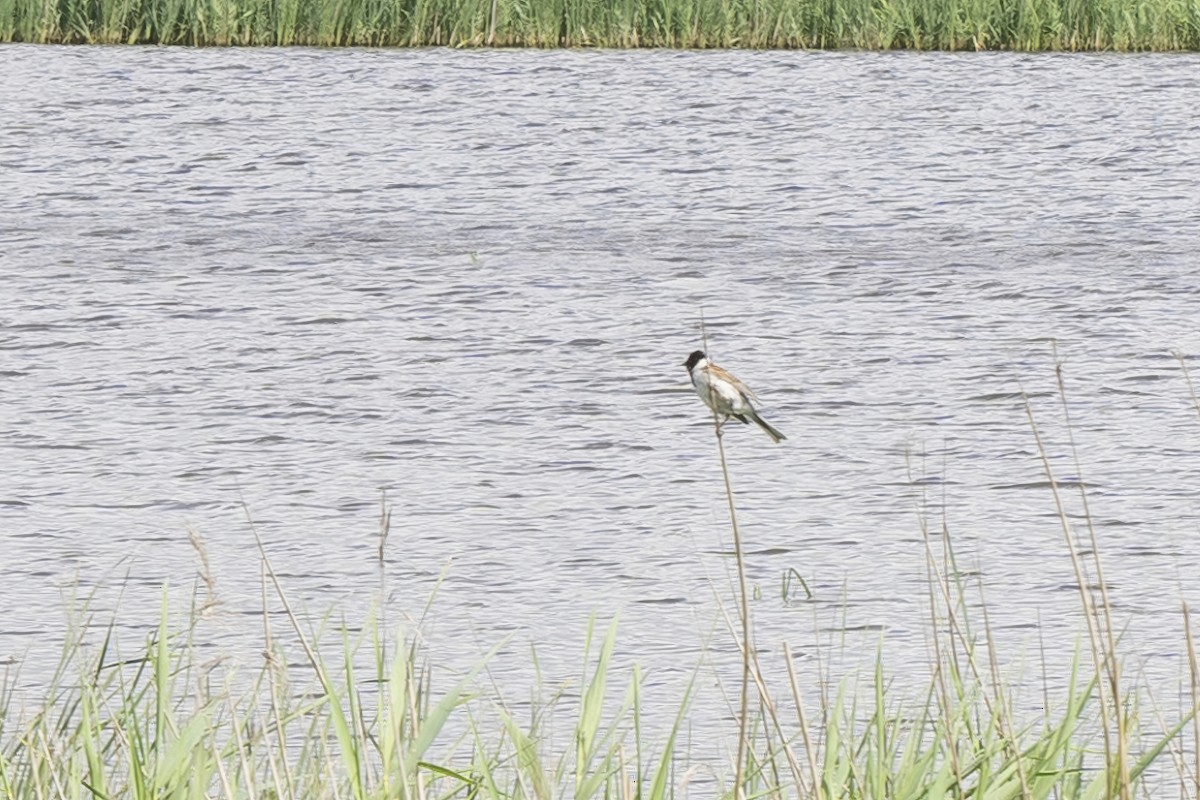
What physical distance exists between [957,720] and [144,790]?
1.21 metres

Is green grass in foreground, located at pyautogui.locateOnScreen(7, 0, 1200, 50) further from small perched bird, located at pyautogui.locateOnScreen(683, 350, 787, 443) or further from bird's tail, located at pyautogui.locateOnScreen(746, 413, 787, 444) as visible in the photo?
small perched bird, located at pyautogui.locateOnScreen(683, 350, 787, 443)

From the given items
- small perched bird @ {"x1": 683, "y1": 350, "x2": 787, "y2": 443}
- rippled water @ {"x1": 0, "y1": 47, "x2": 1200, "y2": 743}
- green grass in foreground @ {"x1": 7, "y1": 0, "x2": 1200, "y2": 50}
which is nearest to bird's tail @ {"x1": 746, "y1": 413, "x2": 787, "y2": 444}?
small perched bird @ {"x1": 683, "y1": 350, "x2": 787, "y2": 443}

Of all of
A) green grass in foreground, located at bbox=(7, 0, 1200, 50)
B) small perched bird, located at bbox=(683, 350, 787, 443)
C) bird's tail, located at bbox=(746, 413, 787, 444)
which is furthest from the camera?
green grass in foreground, located at bbox=(7, 0, 1200, 50)

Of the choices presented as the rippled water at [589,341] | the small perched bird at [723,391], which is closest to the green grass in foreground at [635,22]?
the rippled water at [589,341]

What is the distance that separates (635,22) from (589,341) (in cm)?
1107

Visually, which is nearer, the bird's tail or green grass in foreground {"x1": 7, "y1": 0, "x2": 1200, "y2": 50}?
the bird's tail

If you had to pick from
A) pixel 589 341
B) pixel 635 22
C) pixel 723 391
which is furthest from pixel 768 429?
pixel 635 22

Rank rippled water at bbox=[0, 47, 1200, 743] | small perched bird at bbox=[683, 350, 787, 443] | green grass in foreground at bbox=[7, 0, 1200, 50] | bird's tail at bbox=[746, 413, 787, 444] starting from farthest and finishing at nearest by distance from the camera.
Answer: green grass in foreground at bbox=[7, 0, 1200, 50]
bird's tail at bbox=[746, 413, 787, 444]
small perched bird at bbox=[683, 350, 787, 443]
rippled water at bbox=[0, 47, 1200, 743]

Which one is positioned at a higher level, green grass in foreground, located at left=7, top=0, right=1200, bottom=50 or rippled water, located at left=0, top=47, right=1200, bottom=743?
green grass in foreground, located at left=7, top=0, right=1200, bottom=50

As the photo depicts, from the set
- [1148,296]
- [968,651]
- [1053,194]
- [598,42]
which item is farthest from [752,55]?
[968,651]

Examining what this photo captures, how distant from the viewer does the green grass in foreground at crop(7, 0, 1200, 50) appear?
20.4 m

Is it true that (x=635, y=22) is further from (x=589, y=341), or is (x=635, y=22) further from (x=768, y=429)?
(x=768, y=429)

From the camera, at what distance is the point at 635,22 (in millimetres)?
20578

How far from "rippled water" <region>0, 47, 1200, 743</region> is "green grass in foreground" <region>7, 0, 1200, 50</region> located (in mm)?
1348
